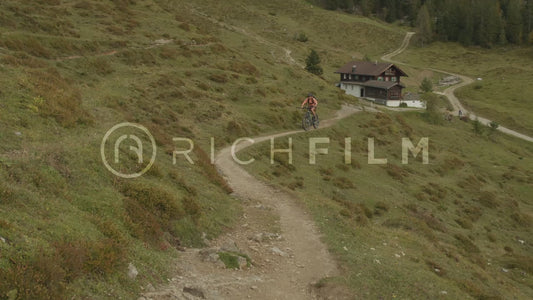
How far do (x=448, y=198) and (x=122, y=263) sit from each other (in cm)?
3763

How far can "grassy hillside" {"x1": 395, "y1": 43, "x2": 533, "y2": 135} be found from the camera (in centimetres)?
9181

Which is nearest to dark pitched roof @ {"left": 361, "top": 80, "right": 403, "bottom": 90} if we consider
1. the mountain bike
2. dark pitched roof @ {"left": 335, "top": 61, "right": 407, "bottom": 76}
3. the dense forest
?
dark pitched roof @ {"left": 335, "top": 61, "right": 407, "bottom": 76}

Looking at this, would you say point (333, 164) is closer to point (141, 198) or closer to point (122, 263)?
point (141, 198)

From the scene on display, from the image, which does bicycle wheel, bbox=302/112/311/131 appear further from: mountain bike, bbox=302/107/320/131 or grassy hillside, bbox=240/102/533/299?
grassy hillside, bbox=240/102/533/299

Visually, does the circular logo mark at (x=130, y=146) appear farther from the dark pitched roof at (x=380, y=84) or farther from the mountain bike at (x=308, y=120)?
the dark pitched roof at (x=380, y=84)

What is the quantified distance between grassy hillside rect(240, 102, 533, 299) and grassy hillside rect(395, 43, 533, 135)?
26021mm

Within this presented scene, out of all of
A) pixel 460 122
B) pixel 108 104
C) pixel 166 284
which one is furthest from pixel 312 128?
pixel 460 122

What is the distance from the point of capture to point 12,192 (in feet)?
37.1


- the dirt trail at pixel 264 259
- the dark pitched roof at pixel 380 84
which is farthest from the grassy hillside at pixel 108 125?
the dark pitched roof at pixel 380 84

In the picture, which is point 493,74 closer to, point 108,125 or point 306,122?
point 306,122

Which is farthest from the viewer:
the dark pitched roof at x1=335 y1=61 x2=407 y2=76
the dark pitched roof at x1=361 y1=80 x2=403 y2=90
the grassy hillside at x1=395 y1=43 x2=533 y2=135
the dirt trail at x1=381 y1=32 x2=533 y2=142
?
the dark pitched roof at x1=335 y1=61 x2=407 y2=76
